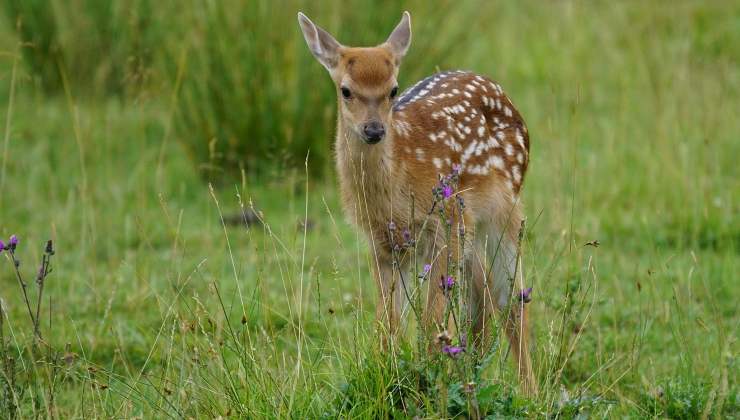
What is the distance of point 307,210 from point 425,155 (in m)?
0.86

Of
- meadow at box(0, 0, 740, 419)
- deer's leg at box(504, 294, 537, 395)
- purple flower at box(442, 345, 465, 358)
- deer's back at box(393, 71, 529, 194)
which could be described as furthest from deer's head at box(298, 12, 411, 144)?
purple flower at box(442, 345, 465, 358)

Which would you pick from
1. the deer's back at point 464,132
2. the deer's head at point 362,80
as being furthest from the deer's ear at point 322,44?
the deer's back at point 464,132

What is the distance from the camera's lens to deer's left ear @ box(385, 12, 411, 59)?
564 cm

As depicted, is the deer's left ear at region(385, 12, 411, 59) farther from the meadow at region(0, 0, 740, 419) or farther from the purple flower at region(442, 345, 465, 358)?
the purple flower at region(442, 345, 465, 358)

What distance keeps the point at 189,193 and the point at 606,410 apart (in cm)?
487

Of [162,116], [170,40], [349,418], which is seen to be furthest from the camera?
[162,116]

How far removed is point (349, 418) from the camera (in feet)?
13.0

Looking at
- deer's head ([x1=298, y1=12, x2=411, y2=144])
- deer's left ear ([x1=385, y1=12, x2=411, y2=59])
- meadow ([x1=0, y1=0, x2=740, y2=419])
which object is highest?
deer's left ear ([x1=385, y1=12, x2=411, y2=59])

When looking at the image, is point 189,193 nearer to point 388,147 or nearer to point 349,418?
point 388,147

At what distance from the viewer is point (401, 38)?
18.6ft

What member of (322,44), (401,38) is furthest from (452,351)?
(401,38)

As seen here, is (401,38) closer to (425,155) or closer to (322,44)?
(322,44)

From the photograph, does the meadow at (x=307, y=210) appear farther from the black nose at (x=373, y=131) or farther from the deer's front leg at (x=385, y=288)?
the black nose at (x=373, y=131)

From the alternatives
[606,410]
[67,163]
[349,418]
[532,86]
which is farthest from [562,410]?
[532,86]
